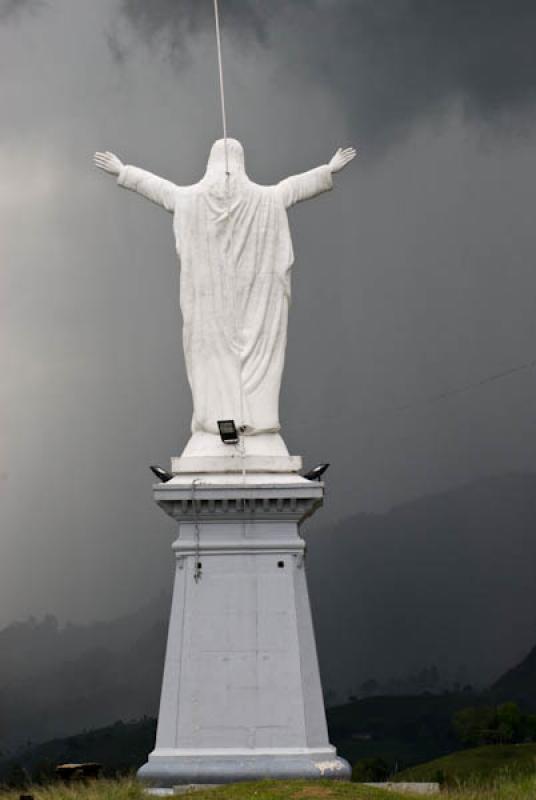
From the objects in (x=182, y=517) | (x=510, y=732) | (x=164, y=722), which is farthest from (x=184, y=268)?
(x=510, y=732)

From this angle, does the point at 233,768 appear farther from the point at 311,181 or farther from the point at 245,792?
the point at 311,181

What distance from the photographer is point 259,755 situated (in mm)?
21281

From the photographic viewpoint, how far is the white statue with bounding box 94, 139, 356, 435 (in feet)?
75.3

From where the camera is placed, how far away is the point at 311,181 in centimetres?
2364

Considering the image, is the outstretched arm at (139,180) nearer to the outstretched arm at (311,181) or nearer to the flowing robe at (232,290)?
the flowing robe at (232,290)

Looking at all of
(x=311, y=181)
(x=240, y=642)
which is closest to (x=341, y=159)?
(x=311, y=181)

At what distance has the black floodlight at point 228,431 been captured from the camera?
22422 mm

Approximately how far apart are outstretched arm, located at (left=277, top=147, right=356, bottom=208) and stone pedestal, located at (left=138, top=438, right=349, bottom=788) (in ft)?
14.4

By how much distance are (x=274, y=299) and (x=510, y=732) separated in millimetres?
15622

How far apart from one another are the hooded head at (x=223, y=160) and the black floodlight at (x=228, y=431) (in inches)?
154

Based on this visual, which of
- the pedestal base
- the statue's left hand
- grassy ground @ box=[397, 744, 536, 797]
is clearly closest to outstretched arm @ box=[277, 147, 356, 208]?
the statue's left hand

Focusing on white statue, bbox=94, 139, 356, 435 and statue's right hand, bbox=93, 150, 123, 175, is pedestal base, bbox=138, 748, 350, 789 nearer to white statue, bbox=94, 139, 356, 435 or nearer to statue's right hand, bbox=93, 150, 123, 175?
white statue, bbox=94, 139, 356, 435

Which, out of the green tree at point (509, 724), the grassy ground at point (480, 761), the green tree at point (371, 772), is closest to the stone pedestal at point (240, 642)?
the green tree at point (371, 772)

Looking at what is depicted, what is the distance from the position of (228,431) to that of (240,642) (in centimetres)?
308
